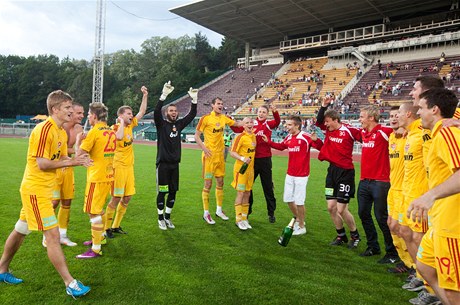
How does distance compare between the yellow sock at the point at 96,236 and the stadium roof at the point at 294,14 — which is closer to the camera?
the yellow sock at the point at 96,236

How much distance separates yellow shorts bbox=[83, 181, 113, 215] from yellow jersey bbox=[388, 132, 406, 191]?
4196 mm

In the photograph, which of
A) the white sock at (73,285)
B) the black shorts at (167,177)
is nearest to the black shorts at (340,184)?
the black shorts at (167,177)

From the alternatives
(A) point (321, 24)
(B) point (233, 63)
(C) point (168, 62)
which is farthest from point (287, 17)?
(C) point (168, 62)

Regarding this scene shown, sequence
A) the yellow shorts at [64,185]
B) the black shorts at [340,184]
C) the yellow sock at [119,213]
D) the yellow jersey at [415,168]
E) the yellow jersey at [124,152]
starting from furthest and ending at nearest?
1. the yellow sock at [119,213]
2. the yellow jersey at [124,152]
3. the black shorts at [340,184]
4. the yellow shorts at [64,185]
5. the yellow jersey at [415,168]

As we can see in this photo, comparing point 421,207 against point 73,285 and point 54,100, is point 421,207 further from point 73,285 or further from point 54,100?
point 54,100

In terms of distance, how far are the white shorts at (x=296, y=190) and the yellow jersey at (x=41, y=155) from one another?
433cm

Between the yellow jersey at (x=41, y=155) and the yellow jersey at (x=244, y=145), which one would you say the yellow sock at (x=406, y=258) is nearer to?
the yellow jersey at (x=244, y=145)

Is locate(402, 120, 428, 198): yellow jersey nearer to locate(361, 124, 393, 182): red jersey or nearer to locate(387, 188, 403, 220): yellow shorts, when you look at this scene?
locate(387, 188, 403, 220): yellow shorts

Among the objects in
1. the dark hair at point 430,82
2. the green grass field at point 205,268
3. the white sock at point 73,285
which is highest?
the dark hair at point 430,82

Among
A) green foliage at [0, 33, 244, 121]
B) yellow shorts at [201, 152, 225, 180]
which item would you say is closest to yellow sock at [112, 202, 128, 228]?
yellow shorts at [201, 152, 225, 180]

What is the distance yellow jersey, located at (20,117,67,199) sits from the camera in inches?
150

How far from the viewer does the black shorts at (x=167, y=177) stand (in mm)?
6680

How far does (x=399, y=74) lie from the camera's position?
119 feet

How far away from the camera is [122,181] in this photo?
6051 mm
